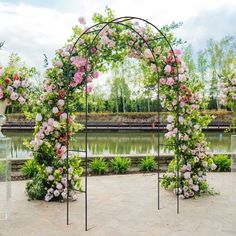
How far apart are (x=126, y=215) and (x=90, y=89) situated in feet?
6.50

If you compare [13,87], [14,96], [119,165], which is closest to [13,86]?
[13,87]

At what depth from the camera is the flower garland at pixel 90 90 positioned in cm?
598

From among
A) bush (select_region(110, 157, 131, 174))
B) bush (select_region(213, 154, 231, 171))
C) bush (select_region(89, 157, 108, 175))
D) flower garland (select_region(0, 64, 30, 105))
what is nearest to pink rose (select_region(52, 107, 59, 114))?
flower garland (select_region(0, 64, 30, 105))

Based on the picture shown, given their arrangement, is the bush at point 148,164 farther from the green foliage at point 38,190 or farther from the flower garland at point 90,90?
the green foliage at point 38,190

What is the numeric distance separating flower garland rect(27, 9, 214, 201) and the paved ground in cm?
41

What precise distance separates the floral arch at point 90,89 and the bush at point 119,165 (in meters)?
2.05

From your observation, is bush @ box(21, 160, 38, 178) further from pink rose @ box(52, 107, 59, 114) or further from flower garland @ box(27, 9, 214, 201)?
pink rose @ box(52, 107, 59, 114)

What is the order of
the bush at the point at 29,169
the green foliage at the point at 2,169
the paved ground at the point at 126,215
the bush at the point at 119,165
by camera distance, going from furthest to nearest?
the bush at the point at 119,165 < the bush at the point at 29,169 < the green foliage at the point at 2,169 < the paved ground at the point at 126,215

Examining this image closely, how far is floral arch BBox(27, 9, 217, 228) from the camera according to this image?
598 cm

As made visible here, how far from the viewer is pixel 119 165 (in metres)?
8.84

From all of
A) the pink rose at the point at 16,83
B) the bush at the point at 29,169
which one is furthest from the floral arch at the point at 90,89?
the bush at the point at 29,169

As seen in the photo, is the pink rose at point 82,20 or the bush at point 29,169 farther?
the bush at point 29,169

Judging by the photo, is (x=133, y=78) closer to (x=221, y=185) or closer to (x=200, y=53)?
(x=200, y=53)

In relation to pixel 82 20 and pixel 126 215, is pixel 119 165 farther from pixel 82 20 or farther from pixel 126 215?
pixel 82 20
